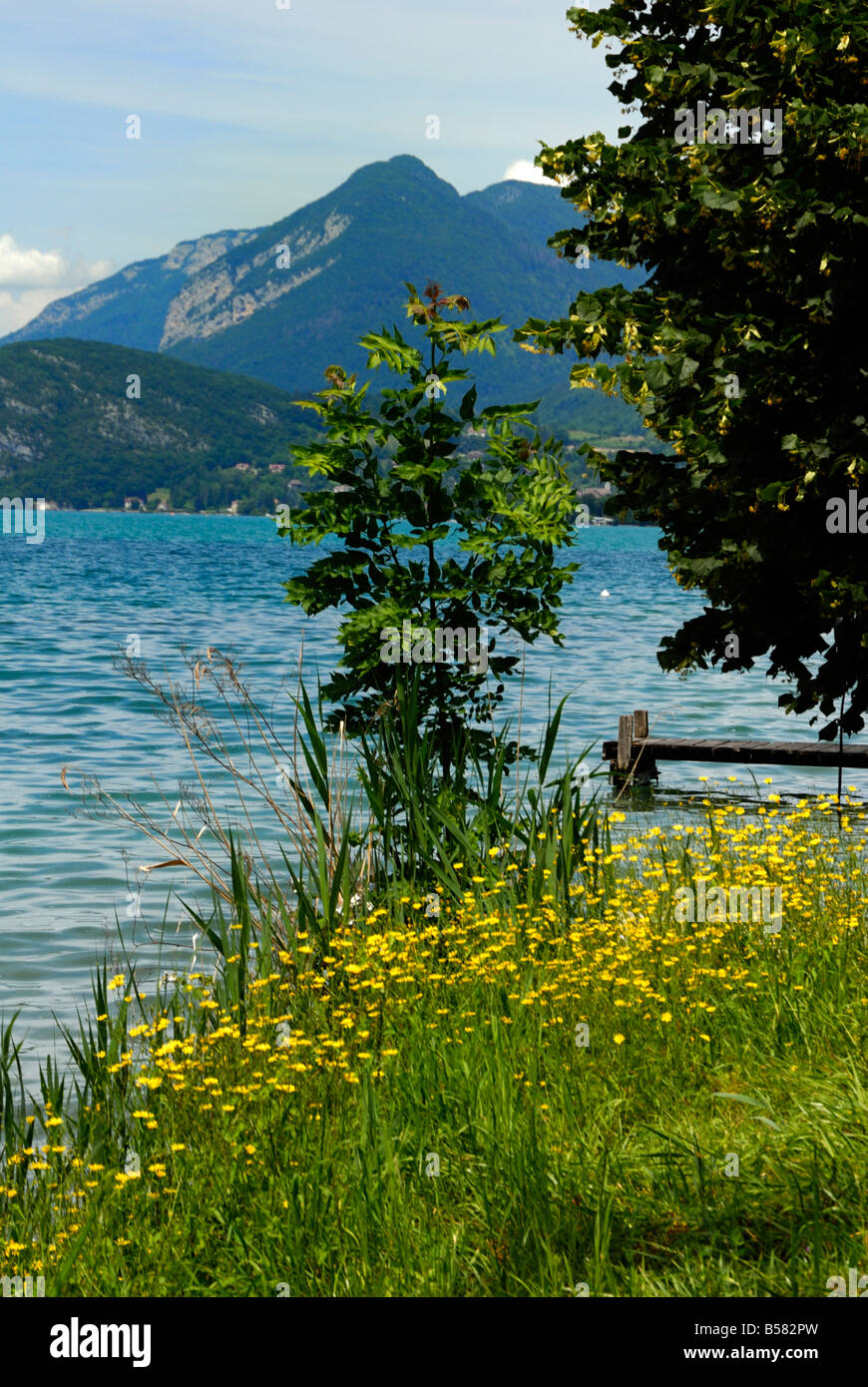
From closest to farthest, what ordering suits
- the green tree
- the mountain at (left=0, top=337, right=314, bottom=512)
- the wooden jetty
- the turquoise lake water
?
the green tree → the turquoise lake water → the wooden jetty → the mountain at (left=0, top=337, right=314, bottom=512)

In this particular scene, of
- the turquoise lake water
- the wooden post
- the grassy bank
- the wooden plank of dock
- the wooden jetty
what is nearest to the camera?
the grassy bank

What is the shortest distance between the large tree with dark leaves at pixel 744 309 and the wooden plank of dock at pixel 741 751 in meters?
5.68

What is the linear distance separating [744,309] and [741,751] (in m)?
8.54

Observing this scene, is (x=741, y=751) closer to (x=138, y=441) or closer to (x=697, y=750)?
(x=697, y=750)

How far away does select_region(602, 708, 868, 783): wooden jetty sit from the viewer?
53.5 ft

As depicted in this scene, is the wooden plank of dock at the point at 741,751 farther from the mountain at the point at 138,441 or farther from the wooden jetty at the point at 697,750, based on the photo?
the mountain at the point at 138,441

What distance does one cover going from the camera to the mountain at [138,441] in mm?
167625

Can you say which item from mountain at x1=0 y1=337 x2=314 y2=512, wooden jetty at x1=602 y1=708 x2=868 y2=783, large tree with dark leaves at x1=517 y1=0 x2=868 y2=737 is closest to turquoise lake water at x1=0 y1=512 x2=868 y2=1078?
wooden jetty at x1=602 y1=708 x2=868 y2=783

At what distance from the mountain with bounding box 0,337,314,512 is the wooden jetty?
463ft

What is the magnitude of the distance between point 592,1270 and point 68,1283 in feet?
5.43

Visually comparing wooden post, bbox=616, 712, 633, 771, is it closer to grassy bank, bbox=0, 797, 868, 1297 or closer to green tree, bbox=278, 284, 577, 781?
green tree, bbox=278, 284, 577, 781

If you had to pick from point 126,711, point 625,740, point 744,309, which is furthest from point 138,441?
point 744,309

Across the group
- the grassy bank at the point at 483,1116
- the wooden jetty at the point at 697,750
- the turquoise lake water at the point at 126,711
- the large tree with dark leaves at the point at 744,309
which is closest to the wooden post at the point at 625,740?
the wooden jetty at the point at 697,750

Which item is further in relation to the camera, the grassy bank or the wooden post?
the wooden post
